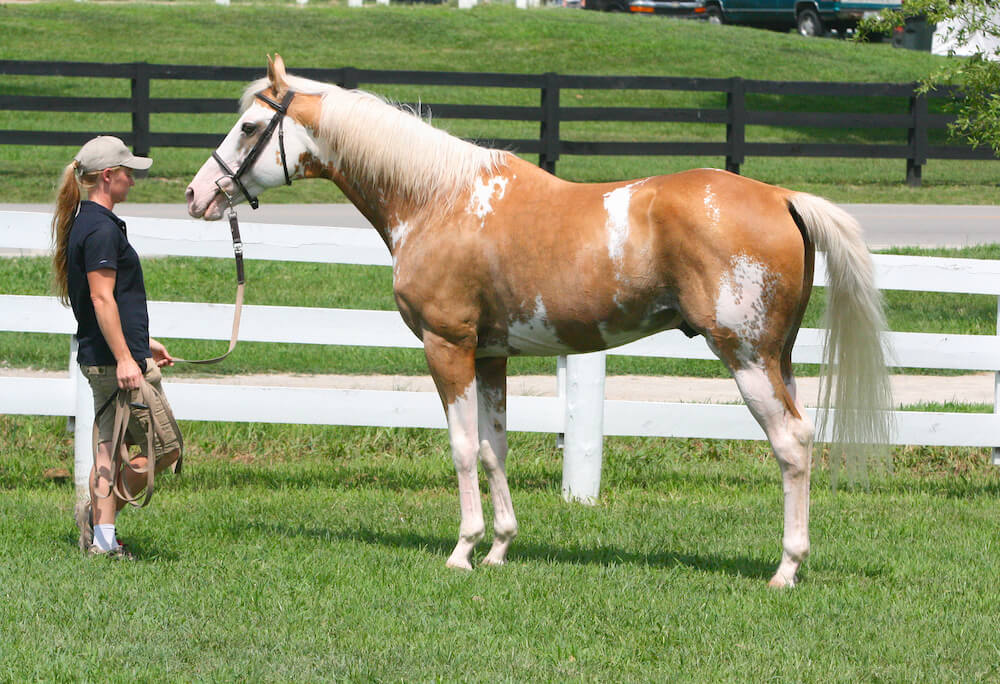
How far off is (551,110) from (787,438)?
14.6 meters

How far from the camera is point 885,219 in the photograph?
56.7ft

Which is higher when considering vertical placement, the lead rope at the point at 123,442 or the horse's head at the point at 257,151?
the horse's head at the point at 257,151

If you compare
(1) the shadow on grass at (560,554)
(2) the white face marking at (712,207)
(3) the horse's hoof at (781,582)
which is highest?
(2) the white face marking at (712,207)

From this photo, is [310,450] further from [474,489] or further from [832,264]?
[832,264]

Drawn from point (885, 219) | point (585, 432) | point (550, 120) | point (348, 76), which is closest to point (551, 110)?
point (550, 120)

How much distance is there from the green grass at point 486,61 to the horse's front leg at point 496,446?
39.3 ft

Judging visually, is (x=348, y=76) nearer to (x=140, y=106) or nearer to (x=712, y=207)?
(x=140, y=106)

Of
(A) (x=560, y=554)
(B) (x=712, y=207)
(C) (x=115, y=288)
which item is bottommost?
(A) (x=560, y=554)

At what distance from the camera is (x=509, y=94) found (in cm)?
2761

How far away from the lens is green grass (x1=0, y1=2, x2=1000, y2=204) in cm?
2061

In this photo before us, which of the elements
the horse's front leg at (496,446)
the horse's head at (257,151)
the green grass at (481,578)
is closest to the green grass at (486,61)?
the green grass at (481,578)

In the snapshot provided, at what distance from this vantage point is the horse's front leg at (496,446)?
19.0 ft

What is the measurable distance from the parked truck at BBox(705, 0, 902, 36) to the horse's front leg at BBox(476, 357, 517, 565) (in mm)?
35049

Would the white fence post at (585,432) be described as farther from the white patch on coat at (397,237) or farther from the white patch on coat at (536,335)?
the white patch on coat at (397,237)
